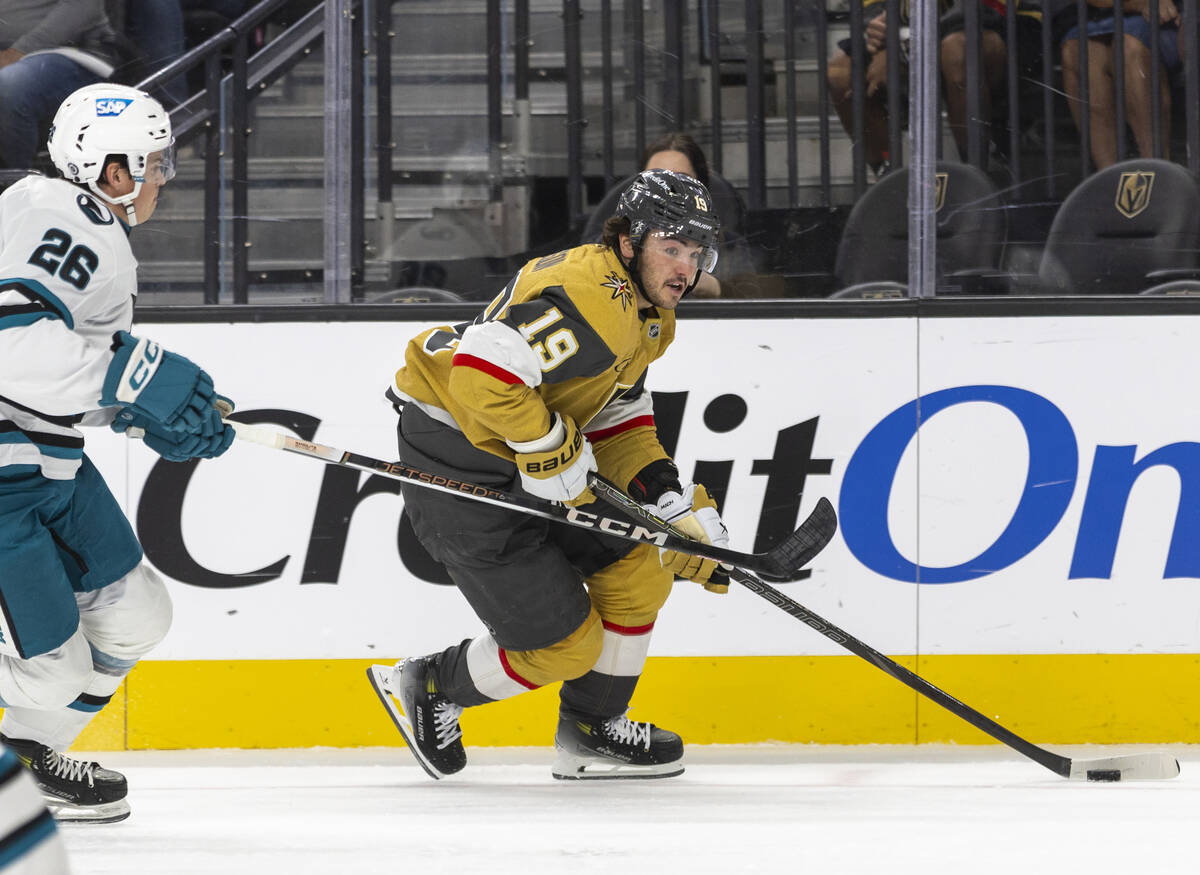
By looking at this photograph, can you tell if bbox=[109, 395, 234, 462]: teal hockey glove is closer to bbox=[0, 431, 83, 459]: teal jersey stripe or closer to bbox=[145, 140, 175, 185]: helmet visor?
bbox=[0, 431, 83, 459]: teal jersey stripe

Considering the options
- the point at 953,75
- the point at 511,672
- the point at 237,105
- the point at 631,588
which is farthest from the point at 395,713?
the point at 953,75

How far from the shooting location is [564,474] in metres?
2.27

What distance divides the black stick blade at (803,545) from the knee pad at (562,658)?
34cm

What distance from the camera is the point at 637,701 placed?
2.85 meters

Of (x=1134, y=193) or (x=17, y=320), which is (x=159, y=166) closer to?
(x=17, y=320)

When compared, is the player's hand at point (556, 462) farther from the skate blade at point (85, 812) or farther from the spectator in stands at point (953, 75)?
the spectator in stands at point (953, 75)

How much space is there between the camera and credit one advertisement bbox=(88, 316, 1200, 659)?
2.78 metres

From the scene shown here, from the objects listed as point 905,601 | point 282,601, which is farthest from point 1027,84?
point 282,601

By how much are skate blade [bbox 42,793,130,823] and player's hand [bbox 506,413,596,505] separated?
874mm

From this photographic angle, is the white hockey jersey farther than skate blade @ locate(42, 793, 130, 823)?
No

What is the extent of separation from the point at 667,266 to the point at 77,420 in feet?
3.31

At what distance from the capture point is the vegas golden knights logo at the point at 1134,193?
112 inches

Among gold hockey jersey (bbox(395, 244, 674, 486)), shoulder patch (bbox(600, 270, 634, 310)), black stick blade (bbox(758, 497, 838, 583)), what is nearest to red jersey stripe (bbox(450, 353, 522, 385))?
gold hockey jersey (bbox(395, 244, 674, 486))

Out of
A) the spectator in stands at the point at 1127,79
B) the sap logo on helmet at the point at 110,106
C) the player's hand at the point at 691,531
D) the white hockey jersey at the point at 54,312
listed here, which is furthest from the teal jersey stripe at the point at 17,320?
the spectator in stands at the point at 1127,79
